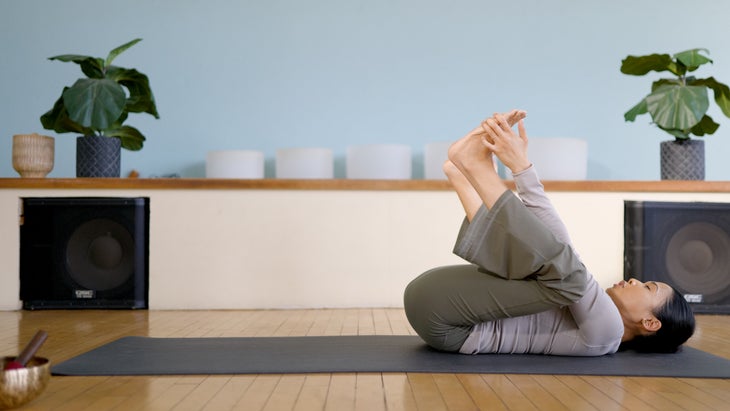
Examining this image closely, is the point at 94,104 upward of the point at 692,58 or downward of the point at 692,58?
downward

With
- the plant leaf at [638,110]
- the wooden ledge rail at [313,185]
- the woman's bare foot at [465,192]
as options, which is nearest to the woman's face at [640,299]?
the woman's bare foot at [465,192]

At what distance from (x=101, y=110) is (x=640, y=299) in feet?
7.27

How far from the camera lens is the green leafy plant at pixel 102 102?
9.67ft

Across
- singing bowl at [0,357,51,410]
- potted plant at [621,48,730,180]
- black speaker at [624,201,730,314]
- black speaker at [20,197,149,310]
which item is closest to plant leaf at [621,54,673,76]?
potted plant at [621,48,730,180]

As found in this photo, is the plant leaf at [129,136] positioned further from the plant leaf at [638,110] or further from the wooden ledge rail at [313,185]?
the plant leaf at [638,110]

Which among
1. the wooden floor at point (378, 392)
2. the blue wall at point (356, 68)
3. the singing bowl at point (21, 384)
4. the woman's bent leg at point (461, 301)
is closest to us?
the singing bowl at point (21, 384)

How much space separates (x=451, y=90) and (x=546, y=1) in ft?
2.22

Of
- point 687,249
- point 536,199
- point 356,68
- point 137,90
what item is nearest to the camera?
point 536,199

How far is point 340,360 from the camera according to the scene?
1.76 metres

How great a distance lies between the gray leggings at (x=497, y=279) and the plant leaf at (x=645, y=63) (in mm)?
1751

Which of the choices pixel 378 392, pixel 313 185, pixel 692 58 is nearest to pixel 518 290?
pixel 378 392

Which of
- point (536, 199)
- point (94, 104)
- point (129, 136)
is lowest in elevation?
point (536, 199)

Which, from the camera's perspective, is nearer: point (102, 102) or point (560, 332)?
point (560, 332)

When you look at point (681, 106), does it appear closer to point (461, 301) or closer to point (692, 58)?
point (692, 58)
